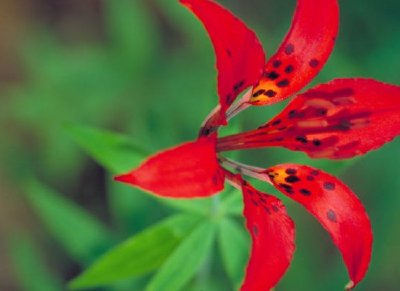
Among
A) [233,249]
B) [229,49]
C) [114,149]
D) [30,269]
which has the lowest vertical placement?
[30,269]

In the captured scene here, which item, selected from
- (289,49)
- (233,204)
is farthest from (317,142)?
(233,204)

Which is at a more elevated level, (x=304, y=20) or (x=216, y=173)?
(x=304, y=20)

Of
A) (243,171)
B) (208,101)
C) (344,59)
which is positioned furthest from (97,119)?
(243,171)

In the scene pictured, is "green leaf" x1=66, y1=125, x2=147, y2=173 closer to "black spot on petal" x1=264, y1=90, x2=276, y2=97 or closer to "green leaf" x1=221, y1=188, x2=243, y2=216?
"green leaf" x1=221, y1=188, x2=243, y2=216

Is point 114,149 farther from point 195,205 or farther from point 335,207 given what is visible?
point 335,207

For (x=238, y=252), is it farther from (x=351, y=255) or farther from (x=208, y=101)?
(x=351, y=255)

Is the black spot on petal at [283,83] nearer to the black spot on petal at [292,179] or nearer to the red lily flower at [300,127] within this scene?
the red lily flower at [300,127]
